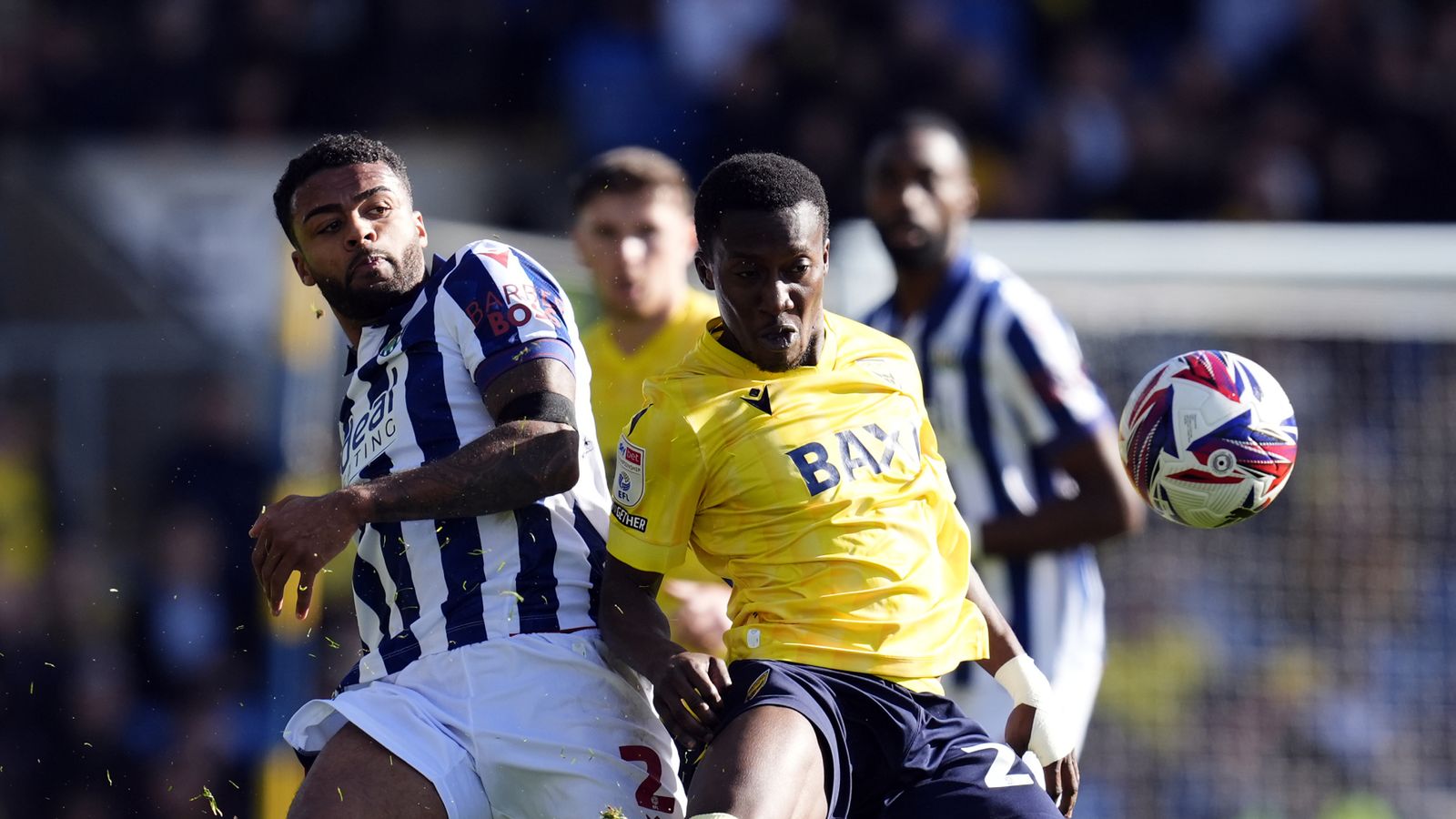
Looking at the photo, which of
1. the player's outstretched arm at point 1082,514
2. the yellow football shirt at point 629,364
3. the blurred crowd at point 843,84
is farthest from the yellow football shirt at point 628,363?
the blurred crowd at point 843,84

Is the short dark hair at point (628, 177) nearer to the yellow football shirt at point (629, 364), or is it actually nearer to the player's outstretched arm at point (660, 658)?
the yellow football shirt at point (629, 364)

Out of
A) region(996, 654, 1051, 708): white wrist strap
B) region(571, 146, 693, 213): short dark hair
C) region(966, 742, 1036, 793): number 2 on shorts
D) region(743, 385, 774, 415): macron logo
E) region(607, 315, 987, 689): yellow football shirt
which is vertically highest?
region(571, 146, 693, 213): short dark hair

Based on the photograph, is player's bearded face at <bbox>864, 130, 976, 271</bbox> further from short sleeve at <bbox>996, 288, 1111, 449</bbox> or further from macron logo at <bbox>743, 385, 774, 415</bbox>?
macron logo at <bbox>743, 385, 774, 415</bbox>

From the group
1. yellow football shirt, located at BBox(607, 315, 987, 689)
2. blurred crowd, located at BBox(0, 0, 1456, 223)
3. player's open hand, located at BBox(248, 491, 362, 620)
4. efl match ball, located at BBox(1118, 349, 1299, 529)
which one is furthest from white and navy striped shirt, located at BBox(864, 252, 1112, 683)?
blurred crowd, located at BBox(0, 0, 1456, 223)

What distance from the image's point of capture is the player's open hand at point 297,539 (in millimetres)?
3666

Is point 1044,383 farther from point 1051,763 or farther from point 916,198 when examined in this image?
point 1051,763

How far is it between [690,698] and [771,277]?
954 millimetres

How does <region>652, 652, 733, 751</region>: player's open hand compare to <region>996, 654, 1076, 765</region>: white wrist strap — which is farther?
<region>996, 654, 1076, 765</region>: white wrist strap

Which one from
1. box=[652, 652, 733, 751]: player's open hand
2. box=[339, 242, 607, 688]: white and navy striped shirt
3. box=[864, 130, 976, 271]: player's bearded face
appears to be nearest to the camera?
box=[652, 652, 733, 751]: player's open hand

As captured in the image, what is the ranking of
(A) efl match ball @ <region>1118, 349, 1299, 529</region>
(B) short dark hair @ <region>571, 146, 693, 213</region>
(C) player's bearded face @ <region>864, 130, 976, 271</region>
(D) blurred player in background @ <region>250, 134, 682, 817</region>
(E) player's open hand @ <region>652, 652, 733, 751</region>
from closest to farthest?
(E) player's open hand @ <region>652, 652, 733, 751</region> < (D) blurred player in background @ <region>250, 134, 682, 817</region> < (A) efl match ball @ <region>1118, 349, 1299, 529</region> < (B) short dark hair @ <region>571, 146, 693, 213</region> < (C) player's bearded face @ <region>864, 130, 976, 271</region>

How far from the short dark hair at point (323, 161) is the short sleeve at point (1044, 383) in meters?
2.53

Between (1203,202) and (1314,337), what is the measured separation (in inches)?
113

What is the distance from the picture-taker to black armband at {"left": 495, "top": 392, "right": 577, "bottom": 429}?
403 cm

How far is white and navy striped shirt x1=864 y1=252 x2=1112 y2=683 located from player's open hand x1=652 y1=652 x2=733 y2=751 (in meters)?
2.60
